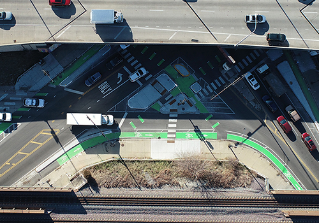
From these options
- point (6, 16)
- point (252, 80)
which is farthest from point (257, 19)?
point (6, 16)

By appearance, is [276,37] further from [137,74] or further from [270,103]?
[137,74]

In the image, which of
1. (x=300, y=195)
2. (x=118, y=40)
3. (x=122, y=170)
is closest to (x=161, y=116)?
(x=122, y=170)

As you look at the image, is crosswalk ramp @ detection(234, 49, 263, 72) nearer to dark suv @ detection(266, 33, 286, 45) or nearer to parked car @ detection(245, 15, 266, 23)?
dark suv @ detection(266, 33, 286, 45)

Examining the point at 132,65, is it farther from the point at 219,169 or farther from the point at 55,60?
the point at 219,169

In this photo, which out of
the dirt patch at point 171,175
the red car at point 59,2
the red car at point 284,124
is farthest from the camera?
the red car at point 284,124

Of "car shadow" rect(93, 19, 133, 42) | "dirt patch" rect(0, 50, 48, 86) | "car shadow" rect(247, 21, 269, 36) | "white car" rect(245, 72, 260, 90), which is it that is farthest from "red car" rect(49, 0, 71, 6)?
"white car" rect(245, 72, 260, 90)

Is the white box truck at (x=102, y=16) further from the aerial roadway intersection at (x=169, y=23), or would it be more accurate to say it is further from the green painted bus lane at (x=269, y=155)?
the green painted bus lane at (x=269, y=155)

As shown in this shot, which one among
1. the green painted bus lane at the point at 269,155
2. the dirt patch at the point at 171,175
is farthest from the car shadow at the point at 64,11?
the green painted bus lane at the point at 269,155
